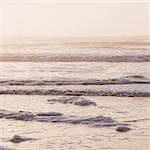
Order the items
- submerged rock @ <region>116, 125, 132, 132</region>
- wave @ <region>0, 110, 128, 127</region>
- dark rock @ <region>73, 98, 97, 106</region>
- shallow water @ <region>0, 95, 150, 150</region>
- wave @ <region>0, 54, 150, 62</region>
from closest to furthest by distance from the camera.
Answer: shallow water @ <region>0, 95, 150, 150</region>
submerged rock @ <region>116, 125, 132, 132</region>
wave @ <region>0, 110, 128, 127</region>
dark rock @ <region>73, 98, 97, 106</region>
wave @ <region>0, 54, 150, 62</region>

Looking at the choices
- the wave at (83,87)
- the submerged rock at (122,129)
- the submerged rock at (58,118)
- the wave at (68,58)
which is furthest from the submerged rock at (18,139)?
the wave at (68,58)

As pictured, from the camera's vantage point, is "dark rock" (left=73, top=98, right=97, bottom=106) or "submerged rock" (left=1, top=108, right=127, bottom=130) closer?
"submerged rock" (left=1, top=108, right=127, bottom=130)

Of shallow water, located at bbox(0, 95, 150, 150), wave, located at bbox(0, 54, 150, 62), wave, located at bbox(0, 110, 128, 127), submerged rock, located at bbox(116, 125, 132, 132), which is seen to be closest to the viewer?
shallow water, located at bbox(0, 95, 150, 150)

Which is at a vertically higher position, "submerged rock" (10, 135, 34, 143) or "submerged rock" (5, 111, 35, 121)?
→ "submerged rock" (5, 111, 35, 121)

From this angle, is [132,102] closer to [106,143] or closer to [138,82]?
[138,82]

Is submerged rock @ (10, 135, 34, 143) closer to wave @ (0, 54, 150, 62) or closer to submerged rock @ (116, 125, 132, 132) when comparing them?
submerged rock @ (116, 125, 132, 132)

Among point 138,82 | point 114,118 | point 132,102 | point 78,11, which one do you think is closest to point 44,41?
point 78,11

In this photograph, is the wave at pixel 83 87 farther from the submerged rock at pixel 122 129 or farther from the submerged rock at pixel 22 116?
the submerged rock at pixel 122 129

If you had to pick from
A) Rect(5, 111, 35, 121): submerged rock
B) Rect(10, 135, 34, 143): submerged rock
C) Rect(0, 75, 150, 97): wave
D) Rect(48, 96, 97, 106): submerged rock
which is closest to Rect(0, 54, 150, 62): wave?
Rect(0, 75, 150, 97): wave

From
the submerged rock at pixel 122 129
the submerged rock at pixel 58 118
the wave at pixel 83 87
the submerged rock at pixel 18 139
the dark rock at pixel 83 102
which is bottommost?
the submerged rock at pixel 18 139

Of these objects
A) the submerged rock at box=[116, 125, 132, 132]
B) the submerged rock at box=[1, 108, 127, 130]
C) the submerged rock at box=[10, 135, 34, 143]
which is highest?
the submerged rock at box=[1, 108, 127, 130]

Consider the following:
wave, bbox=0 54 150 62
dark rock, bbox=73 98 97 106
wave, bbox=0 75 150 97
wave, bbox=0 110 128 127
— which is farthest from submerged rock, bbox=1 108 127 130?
wave, bbox=0 54 150 62

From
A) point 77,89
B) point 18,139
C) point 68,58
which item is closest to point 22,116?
point 18,139

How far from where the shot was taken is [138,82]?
2.48 m
